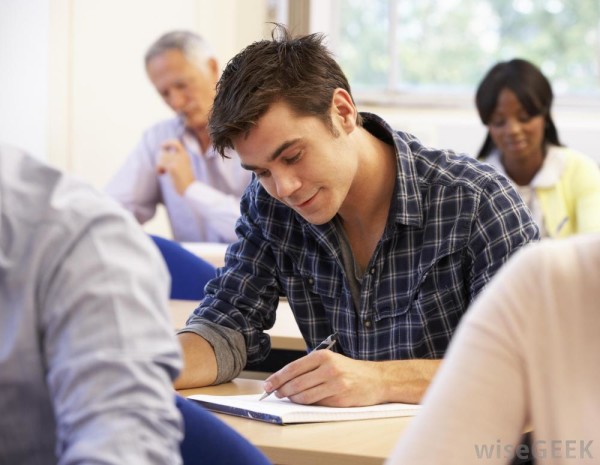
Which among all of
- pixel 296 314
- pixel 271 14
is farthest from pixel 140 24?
pixel 296 314

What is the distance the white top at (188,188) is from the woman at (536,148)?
3.51 ft

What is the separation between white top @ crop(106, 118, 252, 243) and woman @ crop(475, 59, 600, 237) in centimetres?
107

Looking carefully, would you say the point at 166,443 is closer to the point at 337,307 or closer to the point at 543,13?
the point at 337,307

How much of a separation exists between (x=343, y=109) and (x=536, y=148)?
8.01 feet

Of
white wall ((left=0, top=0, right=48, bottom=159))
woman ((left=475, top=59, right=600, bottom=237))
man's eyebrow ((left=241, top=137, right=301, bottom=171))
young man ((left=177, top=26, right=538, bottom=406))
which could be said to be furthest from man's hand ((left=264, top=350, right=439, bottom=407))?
white wall ((left=0, top=0, right=48, bottom=159))

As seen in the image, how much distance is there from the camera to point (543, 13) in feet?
19.3

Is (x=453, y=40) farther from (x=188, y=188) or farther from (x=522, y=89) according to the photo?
(x=188, y=188)

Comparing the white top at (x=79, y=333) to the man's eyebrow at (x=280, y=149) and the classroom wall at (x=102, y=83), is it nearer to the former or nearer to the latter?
the man's eyebrow at (x=280, y=149)

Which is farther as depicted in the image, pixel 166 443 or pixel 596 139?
pixel 596 139

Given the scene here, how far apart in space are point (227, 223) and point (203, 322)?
2.08 meters

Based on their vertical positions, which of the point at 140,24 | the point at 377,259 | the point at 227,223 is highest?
the point at 140,24

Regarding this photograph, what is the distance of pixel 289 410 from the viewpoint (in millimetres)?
1577

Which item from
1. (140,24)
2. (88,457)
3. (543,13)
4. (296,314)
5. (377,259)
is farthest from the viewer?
(543,13)

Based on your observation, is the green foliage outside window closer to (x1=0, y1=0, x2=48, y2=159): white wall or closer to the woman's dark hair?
the woman's dark hair
